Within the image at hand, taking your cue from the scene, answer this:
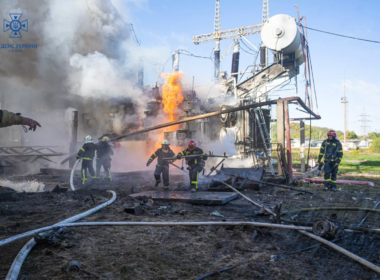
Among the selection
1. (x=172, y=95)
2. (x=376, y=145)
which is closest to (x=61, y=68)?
(x=172, y=95)

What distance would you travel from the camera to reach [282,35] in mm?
11930

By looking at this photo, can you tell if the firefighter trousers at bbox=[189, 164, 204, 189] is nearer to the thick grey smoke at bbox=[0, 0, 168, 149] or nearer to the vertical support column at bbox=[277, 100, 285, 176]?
the vertical support column at bbox=[277, 100, 285, 176]

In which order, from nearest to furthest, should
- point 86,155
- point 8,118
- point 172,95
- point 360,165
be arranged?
point 8,118, point 86,155, point 172,95, point 360,165

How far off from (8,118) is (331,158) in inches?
336

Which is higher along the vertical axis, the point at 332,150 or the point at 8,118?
the point at 8,118

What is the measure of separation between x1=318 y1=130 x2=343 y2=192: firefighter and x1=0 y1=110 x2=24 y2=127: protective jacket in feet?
26.9

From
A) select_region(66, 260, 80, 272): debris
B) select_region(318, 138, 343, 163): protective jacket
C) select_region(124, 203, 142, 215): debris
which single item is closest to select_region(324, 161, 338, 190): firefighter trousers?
select_region(318, 138, 343, 163): protective jacket

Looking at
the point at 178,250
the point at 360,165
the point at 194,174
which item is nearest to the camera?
the point at 178,250

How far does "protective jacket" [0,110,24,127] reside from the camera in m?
3.66

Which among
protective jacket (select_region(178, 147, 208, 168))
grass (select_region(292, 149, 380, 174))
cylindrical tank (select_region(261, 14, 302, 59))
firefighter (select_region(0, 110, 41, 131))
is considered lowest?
grass (select_region(292, 149, 380, 174))

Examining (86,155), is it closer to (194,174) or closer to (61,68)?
(194,174)

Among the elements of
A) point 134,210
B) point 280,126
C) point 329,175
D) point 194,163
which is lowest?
point 134,210

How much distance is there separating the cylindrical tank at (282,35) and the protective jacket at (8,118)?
11278mm

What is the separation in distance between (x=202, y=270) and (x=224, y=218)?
7.08 feet
